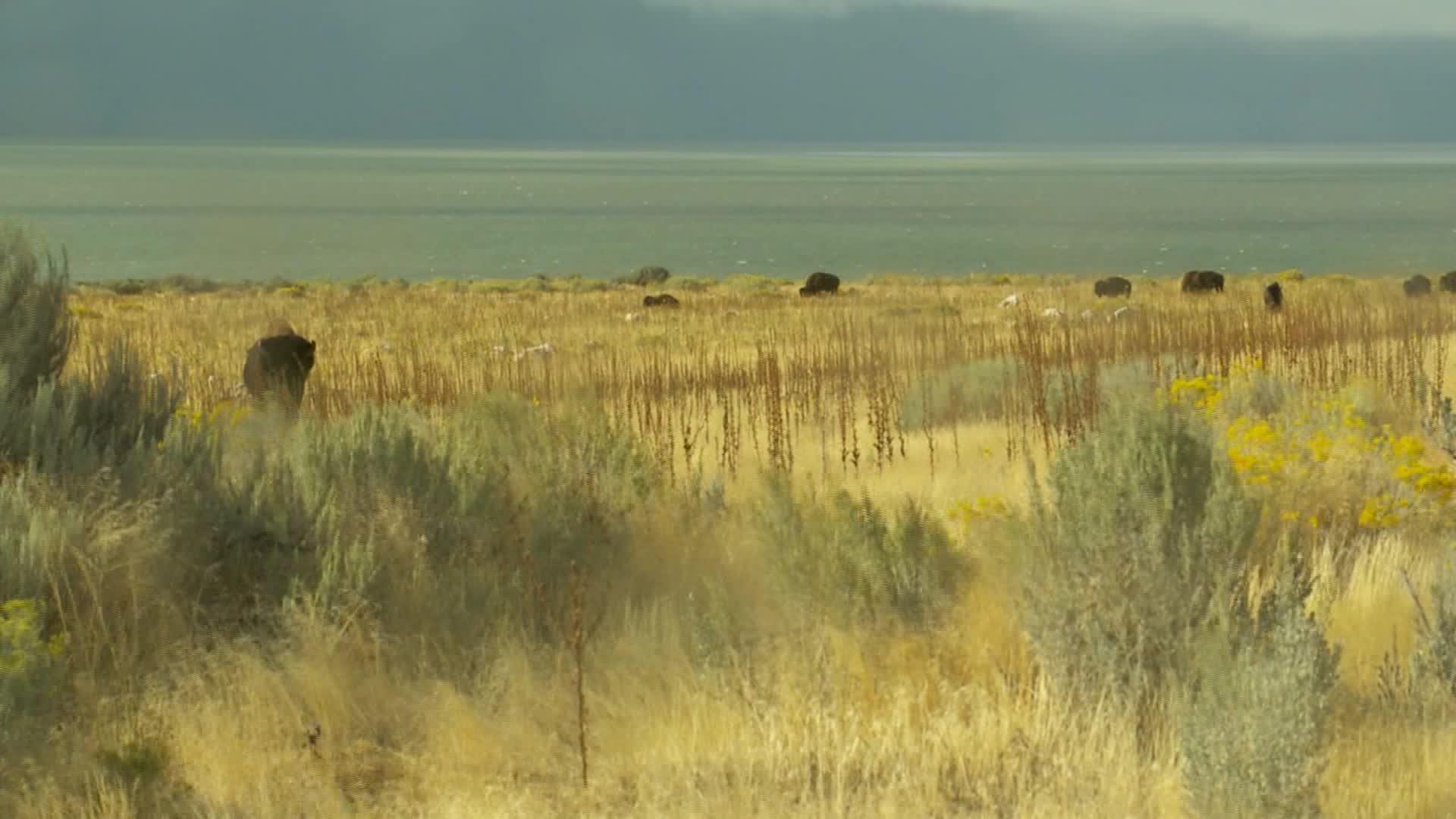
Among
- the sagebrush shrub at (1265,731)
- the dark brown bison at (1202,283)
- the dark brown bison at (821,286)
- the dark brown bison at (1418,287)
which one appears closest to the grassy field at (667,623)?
the sagebrush shrub at (1265,731)

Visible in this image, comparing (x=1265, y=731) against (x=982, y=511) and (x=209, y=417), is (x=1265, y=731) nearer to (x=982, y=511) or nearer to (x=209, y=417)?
(x=982, y=511)

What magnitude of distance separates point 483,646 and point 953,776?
2001mm

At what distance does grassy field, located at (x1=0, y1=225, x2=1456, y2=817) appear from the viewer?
5.05m

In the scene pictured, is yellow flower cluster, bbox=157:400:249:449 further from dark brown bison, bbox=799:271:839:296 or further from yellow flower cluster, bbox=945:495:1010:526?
dark brown bison, bbox=799:271:839:296

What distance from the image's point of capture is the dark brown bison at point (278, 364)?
45.2 feet

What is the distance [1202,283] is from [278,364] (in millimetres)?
24841

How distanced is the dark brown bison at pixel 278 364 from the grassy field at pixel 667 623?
5.31 m

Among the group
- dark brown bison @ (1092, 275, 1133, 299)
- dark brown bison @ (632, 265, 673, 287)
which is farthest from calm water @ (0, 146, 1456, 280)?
dark brown bison @ (1092, 275, 1133, 299)

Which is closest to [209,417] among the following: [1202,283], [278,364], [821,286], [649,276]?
[278,364]

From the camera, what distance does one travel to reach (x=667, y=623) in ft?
21.4

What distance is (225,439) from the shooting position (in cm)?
856

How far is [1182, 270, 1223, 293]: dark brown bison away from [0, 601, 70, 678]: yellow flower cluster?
3097cm

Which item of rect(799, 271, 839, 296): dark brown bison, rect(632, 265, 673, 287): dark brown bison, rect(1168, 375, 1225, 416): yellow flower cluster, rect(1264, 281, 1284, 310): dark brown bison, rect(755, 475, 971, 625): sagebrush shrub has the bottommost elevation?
rect(755, 475, 971, 625): sagebrush shrub

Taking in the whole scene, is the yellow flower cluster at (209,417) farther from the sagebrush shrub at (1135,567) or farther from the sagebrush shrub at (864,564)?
the sagebrush shrub at (1135,567)
